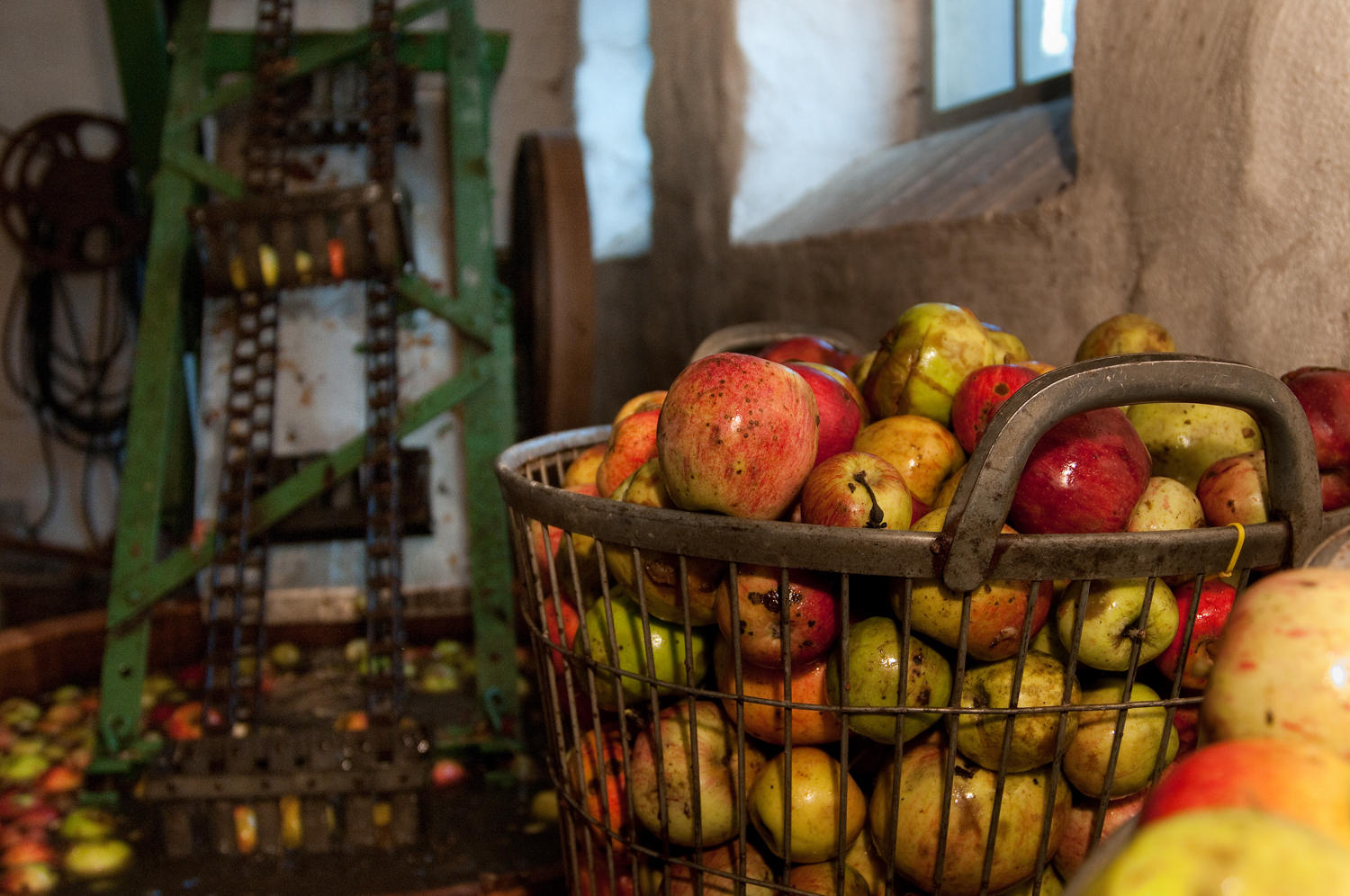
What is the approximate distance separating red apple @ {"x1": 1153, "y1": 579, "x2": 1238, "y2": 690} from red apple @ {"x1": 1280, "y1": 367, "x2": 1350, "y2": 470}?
0.13 metres

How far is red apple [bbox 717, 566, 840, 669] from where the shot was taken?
625 millimetres

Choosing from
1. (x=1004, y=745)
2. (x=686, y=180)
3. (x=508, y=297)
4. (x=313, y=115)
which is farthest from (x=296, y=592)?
(x=1004, y=745)

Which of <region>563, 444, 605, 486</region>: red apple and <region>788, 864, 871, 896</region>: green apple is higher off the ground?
<region>563, 444, 605, 486</region>: red apple

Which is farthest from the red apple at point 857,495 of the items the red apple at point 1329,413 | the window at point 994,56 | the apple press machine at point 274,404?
the window at point 994,56

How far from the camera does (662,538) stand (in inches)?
23.0

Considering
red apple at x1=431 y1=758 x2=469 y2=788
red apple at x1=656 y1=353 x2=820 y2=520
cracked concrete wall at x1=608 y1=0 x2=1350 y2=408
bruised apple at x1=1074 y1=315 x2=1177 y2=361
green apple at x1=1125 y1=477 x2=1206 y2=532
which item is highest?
cracked concrete wall at x1=608 y1=0 x2=1350 y2=408

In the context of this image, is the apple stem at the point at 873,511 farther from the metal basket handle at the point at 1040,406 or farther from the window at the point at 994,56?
the window at the point at 994,56

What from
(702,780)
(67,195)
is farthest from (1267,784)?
(67,195)

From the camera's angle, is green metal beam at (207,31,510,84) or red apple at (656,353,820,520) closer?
red apple at (656,353,820,520)

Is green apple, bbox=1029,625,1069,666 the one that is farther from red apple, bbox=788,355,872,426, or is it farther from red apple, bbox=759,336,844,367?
red apple, bbox=759,336,844,367

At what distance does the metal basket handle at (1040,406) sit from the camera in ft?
1.63

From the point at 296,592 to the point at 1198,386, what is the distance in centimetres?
211

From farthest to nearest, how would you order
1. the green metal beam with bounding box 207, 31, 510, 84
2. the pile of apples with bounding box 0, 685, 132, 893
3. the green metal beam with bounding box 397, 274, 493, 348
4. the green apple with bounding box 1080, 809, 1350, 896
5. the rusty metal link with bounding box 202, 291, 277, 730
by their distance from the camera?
the green metal beam with bounding box 207, 31, 510, 84 → the green metal beam with bounding box 397, 274, 493, 348 → the rusty metal link with bounding box 202, 291, 277, 730 → the pile of apples with bounding box 0, 685, 132, 893 → the green apple with bounding box 1080, 809, 1350, 896

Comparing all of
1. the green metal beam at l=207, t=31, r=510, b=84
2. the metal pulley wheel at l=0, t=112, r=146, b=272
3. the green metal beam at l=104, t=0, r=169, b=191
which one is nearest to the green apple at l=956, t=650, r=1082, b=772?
the green metal beam at l=207, t=31, r=510, b=84
